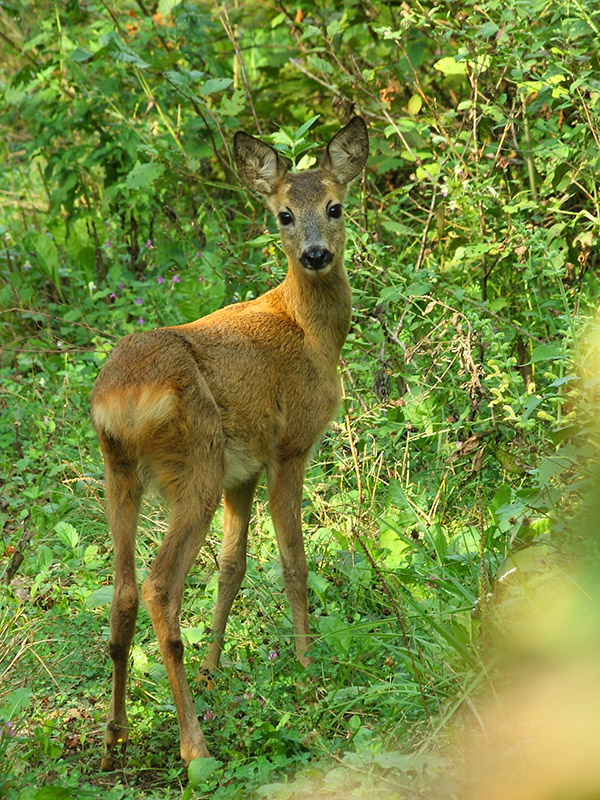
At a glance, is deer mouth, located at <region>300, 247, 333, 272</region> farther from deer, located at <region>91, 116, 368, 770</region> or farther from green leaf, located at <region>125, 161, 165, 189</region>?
green leaf, located at <region>125, 161, 165, 189</region>

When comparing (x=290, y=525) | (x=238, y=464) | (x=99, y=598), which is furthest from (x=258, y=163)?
(x=99, y=598)

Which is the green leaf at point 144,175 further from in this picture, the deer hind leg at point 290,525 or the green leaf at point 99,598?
the green leaf at point 99,598

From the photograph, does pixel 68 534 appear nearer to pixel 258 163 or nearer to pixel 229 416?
pixel 229 416

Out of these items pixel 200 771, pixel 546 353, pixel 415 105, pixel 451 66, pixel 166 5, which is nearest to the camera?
pixel 200 771

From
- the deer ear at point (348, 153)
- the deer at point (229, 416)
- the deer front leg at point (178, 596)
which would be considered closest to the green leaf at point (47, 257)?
the deer at point (229, 416)

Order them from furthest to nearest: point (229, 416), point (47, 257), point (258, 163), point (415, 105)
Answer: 1. point (47, 257)
2. point (415, 105)
3. point (258, 163)
4. point (229, 416)

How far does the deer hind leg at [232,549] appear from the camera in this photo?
4652mm

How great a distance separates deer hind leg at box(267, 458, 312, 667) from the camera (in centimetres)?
452

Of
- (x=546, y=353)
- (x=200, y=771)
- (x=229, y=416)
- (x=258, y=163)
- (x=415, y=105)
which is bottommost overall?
(x=200, y=771)

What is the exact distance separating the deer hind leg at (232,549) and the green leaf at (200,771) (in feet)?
3.18

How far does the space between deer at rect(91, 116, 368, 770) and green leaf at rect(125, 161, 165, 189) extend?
138 cm

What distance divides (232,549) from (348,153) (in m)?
2.09

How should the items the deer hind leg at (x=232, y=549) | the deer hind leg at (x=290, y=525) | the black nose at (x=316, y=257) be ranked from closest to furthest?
the deer hind leg at (x=290, y=525), the deer hind leg at (x=232, y=549), the black nose at (x=316, y=257)

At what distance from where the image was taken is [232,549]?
4.76 meters
